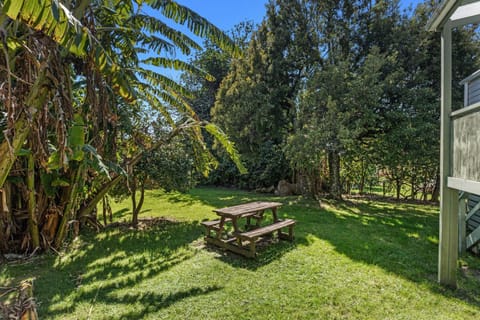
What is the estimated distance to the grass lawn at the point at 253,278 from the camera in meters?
3.09

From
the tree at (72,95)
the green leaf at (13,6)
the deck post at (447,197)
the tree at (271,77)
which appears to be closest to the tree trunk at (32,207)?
the tree at (72,95)

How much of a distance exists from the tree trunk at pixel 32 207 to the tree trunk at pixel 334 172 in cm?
897

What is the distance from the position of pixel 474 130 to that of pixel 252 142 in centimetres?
848

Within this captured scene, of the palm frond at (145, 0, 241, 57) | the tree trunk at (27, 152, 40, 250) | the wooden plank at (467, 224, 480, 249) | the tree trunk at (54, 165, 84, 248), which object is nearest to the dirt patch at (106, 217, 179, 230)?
the tree trunk at (54, 165, 84, 248)

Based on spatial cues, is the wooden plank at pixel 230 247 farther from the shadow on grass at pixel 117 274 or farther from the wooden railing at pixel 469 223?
the wooden railing at pixel 469 223

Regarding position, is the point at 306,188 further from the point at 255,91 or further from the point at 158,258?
the point at 158,258

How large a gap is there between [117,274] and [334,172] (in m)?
8.86

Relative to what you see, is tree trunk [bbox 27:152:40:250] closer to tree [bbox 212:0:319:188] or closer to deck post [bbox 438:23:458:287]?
deck post [bbox 438:23:458:287]

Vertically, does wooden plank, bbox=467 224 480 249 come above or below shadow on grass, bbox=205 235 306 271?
above

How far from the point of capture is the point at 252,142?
36.6 feet

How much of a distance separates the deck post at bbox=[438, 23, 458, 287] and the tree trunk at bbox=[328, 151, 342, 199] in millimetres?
6310

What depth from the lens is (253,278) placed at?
12.7ft

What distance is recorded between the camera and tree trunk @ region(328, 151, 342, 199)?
10.3 metres

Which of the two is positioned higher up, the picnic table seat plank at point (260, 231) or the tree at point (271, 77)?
the tree at point (271, 77)
